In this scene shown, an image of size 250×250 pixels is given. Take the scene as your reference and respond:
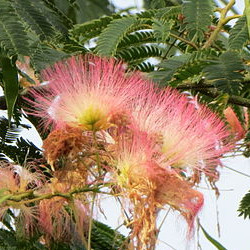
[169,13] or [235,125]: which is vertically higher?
[169,13]

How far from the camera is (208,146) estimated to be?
1.93 meters

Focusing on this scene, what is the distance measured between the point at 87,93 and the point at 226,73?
0.37 m

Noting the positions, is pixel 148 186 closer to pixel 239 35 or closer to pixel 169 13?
pixel 239 35

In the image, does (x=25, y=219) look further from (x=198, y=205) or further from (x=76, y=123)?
(x=198, y=205)

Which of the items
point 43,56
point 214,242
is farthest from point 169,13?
point 214,242

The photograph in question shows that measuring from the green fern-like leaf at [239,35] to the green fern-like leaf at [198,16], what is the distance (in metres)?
0.07

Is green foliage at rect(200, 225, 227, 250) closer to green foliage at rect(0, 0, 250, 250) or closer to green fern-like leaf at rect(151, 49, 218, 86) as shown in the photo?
green foliage at rect(0, 0, 250, 250)

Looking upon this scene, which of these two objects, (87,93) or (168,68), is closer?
(87,93)

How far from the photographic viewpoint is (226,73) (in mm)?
2145

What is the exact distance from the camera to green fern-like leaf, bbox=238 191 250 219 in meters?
2.32

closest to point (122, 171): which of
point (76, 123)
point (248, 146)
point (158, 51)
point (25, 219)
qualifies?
point (76, 123)

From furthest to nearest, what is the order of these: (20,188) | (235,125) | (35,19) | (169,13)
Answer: (169,13)
(235,125)
(35,19)
(20,188)

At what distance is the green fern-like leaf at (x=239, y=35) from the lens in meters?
2.41

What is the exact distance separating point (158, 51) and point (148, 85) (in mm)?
669
